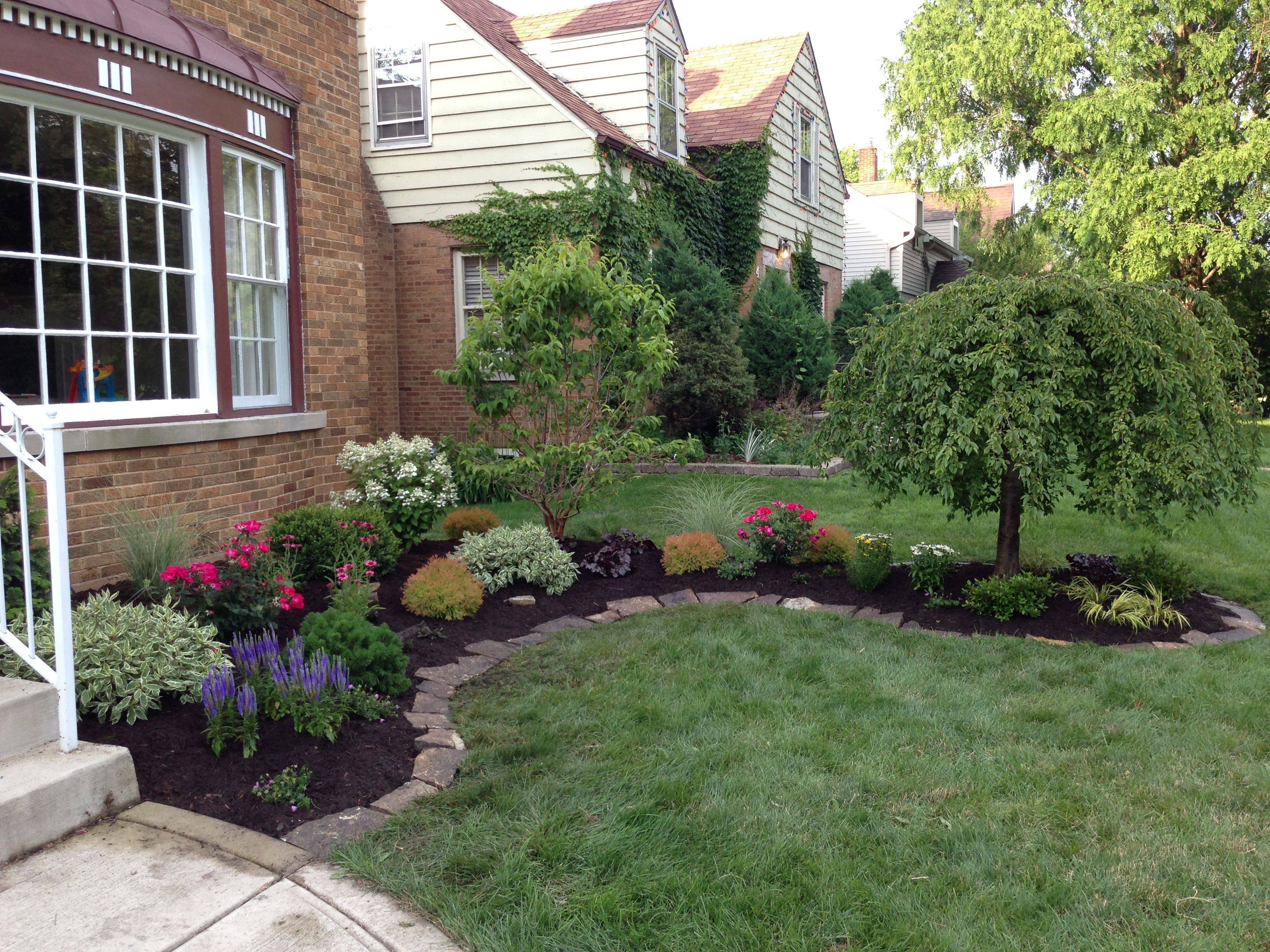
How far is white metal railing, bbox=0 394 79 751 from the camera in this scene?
3213 millimetres

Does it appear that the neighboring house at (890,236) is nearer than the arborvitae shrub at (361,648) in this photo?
No

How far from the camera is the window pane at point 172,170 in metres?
6.10

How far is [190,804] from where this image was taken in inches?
132

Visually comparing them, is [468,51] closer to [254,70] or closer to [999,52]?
[254,70]

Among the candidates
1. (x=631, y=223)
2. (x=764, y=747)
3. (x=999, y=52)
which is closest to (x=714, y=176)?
(x=631, y=223)

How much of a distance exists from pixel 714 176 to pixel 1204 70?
31.8 feet

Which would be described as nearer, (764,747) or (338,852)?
(338,852)

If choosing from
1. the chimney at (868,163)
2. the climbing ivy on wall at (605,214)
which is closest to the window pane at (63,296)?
the climbing ivy on wall at (605,214)

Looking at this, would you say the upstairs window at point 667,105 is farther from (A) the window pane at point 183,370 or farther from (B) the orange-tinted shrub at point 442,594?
(B) the orange-tinted shrub at point 442,594

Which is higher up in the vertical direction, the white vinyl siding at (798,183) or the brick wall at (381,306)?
the white vinyl siding at (798,183)

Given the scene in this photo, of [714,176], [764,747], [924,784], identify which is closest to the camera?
[924,784]

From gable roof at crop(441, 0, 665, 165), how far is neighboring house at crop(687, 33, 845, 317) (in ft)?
9.55

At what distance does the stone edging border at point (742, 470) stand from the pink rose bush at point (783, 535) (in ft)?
14.1

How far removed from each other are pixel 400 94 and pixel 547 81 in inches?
80.1
